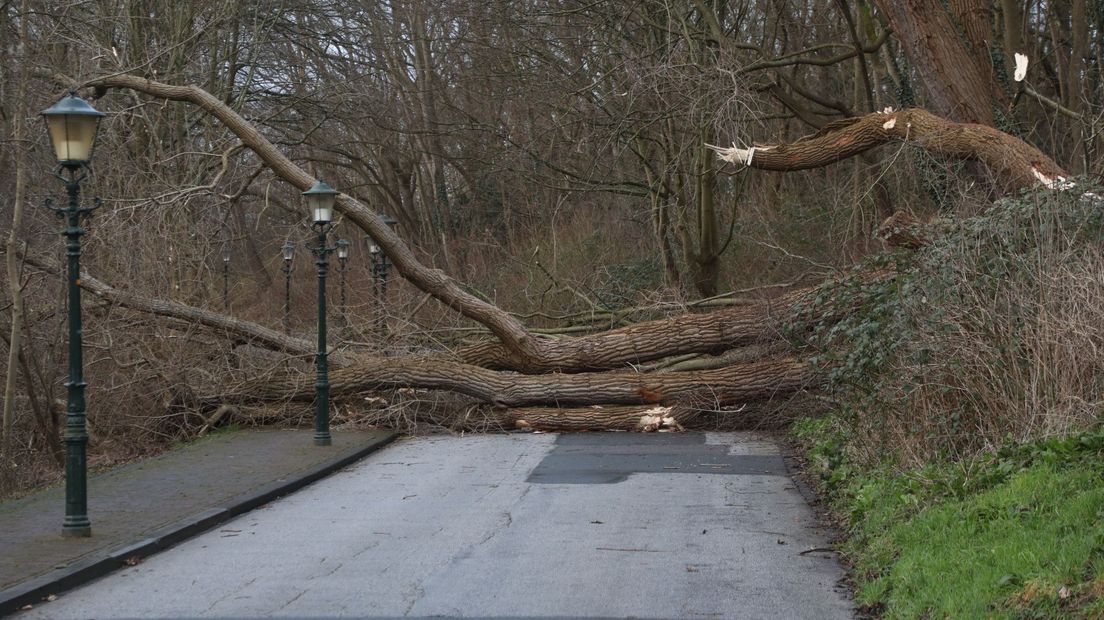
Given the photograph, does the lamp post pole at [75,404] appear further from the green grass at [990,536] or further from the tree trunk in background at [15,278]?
the tree trunk in background at [15,278]

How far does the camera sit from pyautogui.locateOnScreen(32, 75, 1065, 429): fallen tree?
17.1 metres

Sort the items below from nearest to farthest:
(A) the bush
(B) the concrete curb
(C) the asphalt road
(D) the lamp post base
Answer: (C) the asphalt road → (B) the concrete curb → (A) the bush → (D) the lamp post base

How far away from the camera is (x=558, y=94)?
25.6 meters

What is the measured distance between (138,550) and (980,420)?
670 centimetres

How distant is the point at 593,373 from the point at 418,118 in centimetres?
1659

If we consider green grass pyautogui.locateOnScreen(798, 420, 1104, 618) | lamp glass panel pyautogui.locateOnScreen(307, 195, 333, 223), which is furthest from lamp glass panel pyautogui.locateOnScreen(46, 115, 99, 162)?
green grass pyautogui.locateOnScreen(798, 420, 1104, 618)

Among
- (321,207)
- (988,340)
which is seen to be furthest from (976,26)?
(321,207)

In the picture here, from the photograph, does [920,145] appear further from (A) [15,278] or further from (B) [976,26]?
(A) [15,278]

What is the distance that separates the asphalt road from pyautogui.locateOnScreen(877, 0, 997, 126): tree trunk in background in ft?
18.7

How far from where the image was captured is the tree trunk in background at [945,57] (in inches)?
604

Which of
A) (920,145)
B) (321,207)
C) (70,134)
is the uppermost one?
(920,145)

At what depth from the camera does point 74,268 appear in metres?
9.31

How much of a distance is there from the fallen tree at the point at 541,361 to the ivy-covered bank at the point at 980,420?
16.8 ft

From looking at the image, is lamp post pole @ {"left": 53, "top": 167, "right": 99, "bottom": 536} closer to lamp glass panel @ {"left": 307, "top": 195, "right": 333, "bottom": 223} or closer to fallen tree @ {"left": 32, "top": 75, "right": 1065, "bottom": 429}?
lamp glass panel @ {"left": 307, "top": 195, "right": 333, "bottom": 223}
